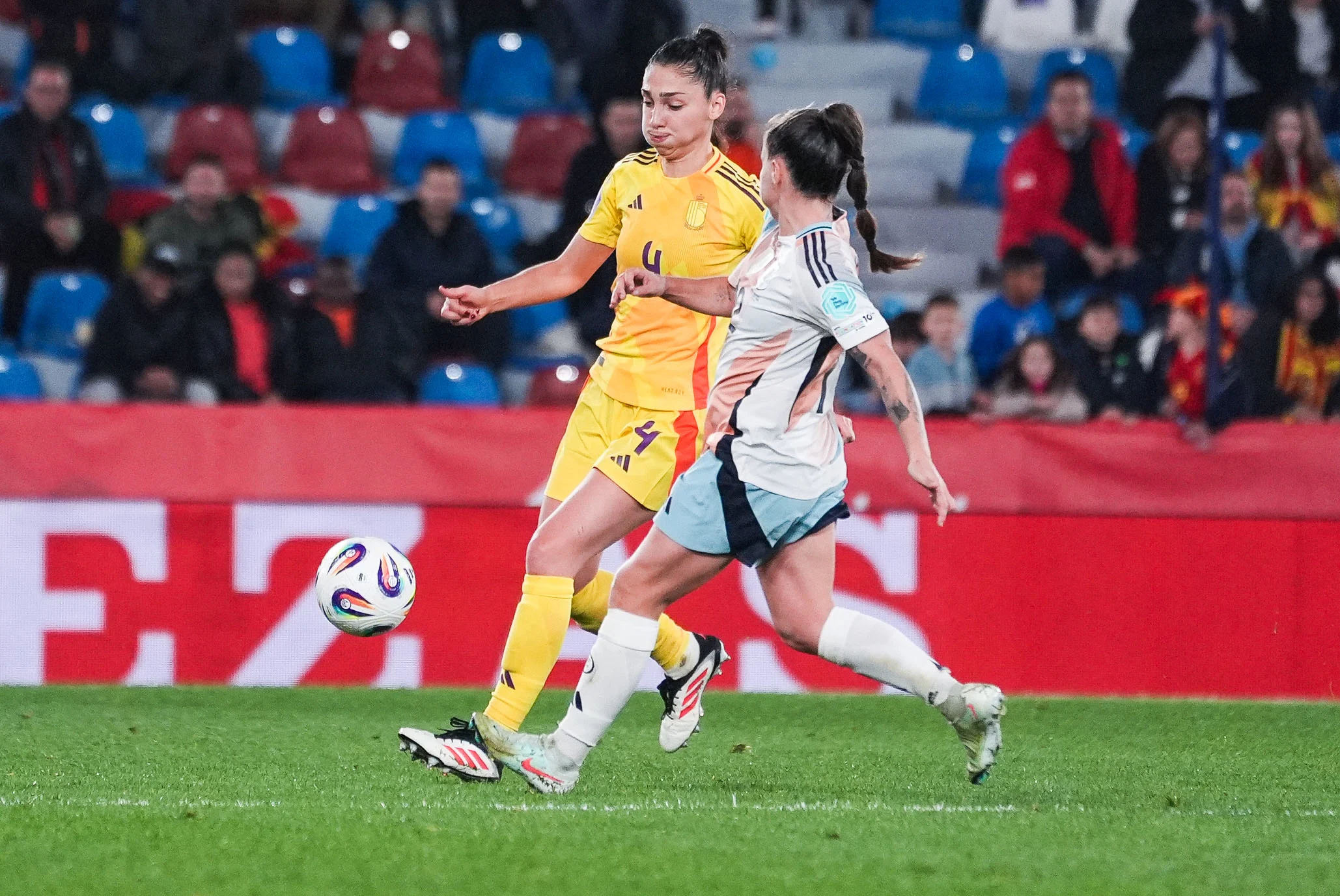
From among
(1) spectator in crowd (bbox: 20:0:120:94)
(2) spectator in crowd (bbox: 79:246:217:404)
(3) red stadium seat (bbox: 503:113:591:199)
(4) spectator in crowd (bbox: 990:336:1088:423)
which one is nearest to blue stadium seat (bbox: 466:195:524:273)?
(3) red stadium seat (bbox: 503:113:591:199)

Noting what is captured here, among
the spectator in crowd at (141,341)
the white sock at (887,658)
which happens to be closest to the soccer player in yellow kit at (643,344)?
the white sock at (887,658)

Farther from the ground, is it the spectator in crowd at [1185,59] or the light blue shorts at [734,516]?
the spectator in crowd at [1185,59]

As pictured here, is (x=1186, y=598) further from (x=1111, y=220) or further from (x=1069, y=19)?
(x=1069, y=19)

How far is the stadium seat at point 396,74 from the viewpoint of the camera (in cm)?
1311

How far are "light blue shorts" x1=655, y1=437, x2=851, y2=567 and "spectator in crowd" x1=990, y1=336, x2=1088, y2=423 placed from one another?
4.57 meters

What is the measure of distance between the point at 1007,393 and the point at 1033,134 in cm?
251

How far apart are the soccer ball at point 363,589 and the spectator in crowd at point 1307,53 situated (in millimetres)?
8248

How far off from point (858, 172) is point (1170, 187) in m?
6.72

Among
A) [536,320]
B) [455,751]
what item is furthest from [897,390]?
[536,320]

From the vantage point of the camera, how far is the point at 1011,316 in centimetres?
1056

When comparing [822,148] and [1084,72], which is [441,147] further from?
[822,148]

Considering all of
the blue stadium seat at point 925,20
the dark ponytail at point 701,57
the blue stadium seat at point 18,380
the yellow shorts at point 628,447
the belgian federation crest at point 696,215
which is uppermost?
the dark ponytail at point 701,57

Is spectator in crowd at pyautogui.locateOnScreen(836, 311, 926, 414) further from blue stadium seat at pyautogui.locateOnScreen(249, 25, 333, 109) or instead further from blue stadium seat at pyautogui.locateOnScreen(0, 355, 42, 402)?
blue stadium seat at pyautogui.locateOnScreen(249, 25, 333, 109)

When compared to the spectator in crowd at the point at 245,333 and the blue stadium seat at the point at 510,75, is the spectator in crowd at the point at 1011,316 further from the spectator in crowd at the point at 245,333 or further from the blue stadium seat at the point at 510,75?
the blue stadium seat at the point at 510,75
